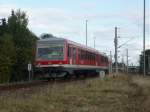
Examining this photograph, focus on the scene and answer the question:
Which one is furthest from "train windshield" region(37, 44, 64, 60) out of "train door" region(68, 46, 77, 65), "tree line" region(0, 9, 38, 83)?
"tree line" region(0, 9, 38, 83)

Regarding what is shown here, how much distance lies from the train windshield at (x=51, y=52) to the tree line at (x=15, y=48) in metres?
10.4

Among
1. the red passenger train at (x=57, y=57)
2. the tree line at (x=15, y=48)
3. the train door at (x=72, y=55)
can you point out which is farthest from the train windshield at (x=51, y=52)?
the tree line at (x=15, y=48)

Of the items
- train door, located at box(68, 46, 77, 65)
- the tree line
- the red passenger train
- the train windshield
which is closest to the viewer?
the red passenger train

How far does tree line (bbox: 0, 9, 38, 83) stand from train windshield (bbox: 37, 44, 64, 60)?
34.2ft

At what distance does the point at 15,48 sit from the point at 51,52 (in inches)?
652

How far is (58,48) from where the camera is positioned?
35281mm

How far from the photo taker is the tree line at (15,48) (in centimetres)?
4839

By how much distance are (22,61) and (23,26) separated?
780 cm

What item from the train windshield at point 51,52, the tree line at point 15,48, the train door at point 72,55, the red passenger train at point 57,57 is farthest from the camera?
the tree line at point 15,48

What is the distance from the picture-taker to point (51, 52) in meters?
35.6

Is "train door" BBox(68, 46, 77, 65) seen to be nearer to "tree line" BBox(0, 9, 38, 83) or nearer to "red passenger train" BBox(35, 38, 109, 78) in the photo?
"red passenger train" BBox(35, 38, 109, 78)

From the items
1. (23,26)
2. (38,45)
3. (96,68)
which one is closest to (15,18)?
(23,26)

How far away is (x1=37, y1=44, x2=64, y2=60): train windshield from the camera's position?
3509 cm

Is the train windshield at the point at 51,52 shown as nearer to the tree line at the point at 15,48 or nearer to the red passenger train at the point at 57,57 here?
the red passenger train at the point at 57,57
